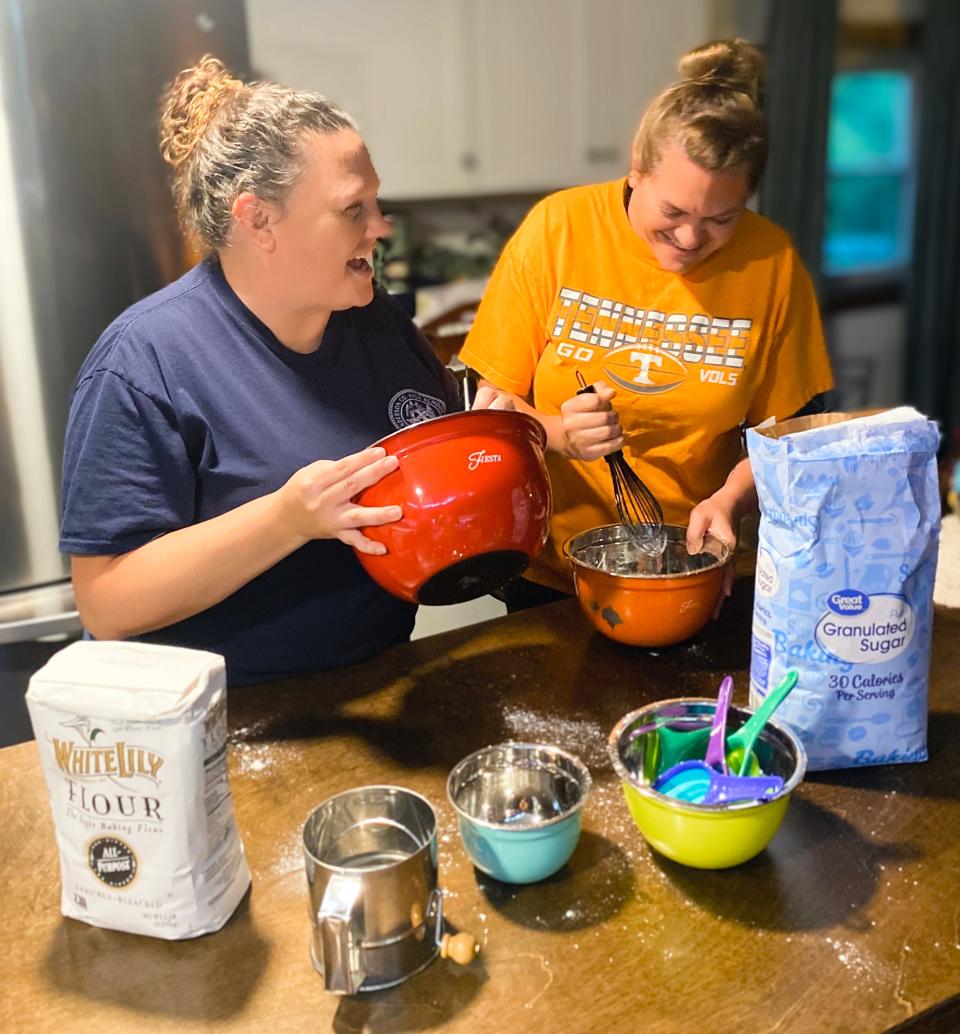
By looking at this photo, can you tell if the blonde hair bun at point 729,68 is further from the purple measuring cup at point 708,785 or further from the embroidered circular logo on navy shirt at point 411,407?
the purple measuring cup at point 708,785

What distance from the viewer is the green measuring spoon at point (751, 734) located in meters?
0.84

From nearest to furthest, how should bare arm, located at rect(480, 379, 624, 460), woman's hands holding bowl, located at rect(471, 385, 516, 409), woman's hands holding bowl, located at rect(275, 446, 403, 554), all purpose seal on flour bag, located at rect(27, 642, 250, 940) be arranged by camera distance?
all purpose seal on flour bag, located at rect(27, 642, 250, 940) → woman's hands holding bowl, located at rect(275, 446, 403, 554) → bare arm, located at rect(480, 379, 624, 460) → woman's hands holding bowl, located at rect(471, 385, 516, 409)

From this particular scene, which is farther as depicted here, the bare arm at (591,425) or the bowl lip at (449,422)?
the bare arm at (591,425)

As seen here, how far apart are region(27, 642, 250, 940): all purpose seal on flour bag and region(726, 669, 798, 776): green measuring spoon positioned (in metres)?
0.42

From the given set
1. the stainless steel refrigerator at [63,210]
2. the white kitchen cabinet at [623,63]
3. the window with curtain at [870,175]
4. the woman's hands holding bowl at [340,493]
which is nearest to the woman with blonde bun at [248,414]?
the woman's hands holding bowl at [340,493]

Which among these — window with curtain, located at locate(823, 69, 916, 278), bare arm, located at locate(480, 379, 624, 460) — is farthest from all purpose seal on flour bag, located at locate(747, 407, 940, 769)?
window with curtain, located at locate(823, 69, 916, 278)

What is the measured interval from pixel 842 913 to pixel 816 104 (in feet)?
12.4

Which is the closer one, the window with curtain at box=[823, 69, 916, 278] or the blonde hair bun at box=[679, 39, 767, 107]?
the blonde hair bun at box=[679, 39, 767, 107]

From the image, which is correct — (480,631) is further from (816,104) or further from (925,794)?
(816,104)

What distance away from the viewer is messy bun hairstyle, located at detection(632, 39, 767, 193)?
1.27 metres

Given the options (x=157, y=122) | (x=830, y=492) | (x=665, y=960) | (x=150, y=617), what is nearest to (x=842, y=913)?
(x=665, y=960)

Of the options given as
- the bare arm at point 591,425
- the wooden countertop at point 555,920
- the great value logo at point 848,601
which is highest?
the bare arm at point 591,425

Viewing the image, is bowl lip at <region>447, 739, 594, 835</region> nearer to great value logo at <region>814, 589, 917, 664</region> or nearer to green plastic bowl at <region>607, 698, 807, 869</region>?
green plastic bowl at <region>607, 698, 807, 869</region>

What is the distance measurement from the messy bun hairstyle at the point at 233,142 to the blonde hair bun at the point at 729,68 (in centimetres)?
50
